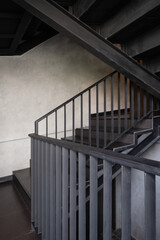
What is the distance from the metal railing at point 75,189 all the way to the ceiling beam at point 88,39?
987 mm

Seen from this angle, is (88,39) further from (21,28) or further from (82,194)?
(21,28)

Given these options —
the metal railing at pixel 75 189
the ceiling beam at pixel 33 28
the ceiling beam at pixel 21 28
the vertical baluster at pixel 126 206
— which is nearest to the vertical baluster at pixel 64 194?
the metal railing at pixel 75 189

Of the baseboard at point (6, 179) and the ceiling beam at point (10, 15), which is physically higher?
the ceiling beam at point (10, 15)

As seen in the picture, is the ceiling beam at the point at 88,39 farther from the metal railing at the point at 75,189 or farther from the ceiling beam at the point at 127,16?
the metal railing at the point at 75,189

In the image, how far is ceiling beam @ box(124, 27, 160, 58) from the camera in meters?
1.92

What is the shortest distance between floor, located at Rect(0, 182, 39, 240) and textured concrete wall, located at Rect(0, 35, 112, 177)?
83 cm

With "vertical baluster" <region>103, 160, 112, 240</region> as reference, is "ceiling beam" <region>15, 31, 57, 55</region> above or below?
above

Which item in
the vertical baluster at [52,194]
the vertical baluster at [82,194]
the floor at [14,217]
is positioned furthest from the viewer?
the floor at [14,217]

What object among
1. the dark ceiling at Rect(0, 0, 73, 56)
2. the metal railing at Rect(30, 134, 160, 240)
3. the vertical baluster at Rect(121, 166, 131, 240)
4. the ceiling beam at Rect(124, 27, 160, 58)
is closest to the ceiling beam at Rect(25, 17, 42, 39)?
the dark ceiling at Rect(0, 0, 73, 56)

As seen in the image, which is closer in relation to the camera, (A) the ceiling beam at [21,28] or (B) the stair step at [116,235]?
(A) the ceiling beam at [21,28]

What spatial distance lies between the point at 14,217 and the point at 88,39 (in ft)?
7.64

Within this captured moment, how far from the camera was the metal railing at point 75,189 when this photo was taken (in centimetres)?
77

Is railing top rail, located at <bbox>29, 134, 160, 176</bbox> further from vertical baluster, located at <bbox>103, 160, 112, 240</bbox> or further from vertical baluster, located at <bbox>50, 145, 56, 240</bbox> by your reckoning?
vertical baluster, located at <bbox>50, 145, 56, 240</bbox>

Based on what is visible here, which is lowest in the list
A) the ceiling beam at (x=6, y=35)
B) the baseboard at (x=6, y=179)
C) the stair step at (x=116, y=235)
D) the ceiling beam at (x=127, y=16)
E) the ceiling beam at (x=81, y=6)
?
the stair step at (x=116, y=235)
